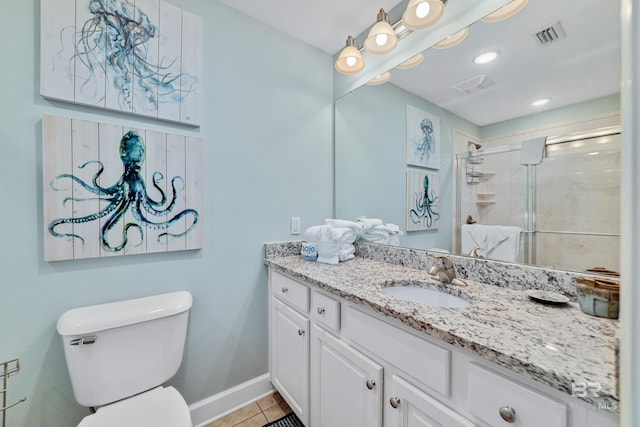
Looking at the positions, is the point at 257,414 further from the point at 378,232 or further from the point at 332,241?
the point at 378,232

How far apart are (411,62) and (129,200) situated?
1627mm

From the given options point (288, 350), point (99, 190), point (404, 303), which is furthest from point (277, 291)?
point (99, 190)

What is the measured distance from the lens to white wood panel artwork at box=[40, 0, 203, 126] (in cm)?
108

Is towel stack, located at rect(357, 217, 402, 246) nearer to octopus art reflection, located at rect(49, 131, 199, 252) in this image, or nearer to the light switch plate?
the light switch plate

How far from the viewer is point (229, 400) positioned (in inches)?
59.7

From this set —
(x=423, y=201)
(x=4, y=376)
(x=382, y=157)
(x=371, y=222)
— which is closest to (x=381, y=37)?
(x=382, y=157)

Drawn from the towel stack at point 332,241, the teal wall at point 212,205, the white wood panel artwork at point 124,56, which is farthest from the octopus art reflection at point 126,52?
the towel stack at point 332,241

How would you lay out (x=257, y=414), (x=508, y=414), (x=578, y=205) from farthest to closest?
(x=257, y=414)
(x=578, y=205)
(x=508, y=414)

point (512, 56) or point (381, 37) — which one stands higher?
point (381, 37)

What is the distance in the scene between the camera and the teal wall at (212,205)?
104 centimetres

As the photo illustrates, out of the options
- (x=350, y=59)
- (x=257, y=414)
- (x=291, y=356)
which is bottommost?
(x=257, y=414)

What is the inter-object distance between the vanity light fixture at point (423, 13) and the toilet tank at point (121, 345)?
175 centimetres

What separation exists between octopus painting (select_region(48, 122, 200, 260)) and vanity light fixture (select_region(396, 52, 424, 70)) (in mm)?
1388

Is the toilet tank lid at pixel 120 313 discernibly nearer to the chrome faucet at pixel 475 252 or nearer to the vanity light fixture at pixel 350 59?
the chrome faucet at pixel 475 252
